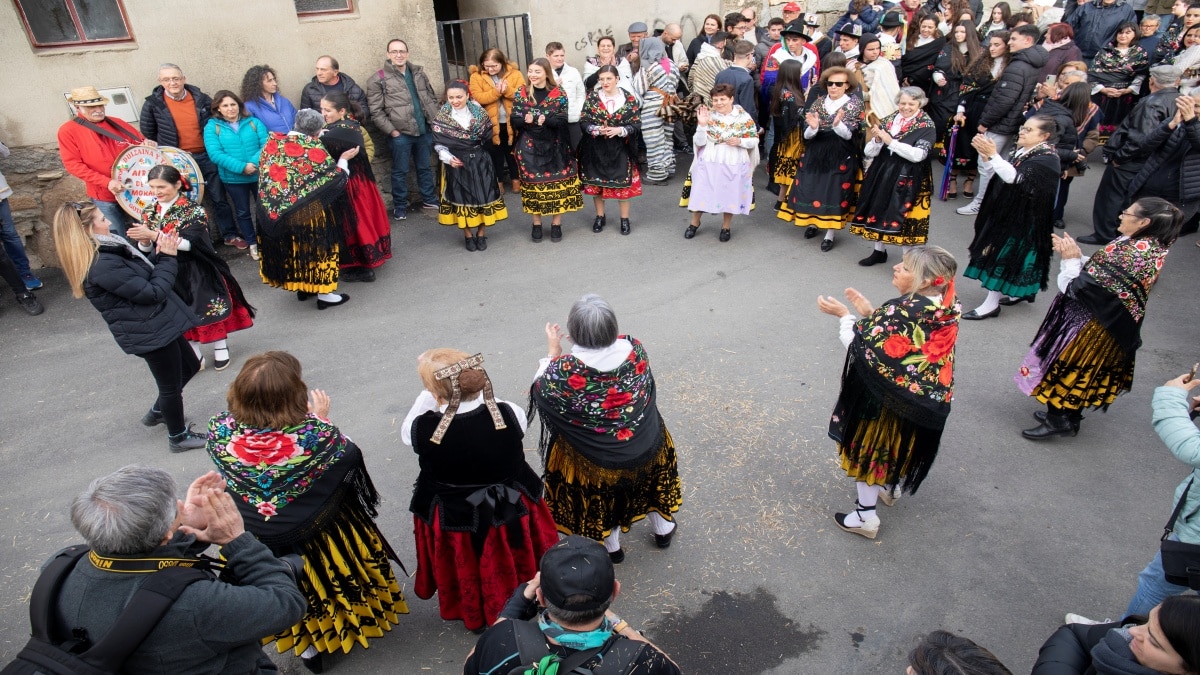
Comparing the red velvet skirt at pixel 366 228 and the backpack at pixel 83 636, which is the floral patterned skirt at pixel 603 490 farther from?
the red velvet skirt at pixel 366 228

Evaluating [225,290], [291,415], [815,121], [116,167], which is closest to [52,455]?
[225,290]

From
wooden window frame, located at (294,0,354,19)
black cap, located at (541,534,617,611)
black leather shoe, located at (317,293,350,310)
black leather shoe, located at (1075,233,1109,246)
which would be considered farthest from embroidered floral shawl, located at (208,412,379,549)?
black leather shoe, located at (1075,233,1109,246)

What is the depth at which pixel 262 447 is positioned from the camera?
2.74m

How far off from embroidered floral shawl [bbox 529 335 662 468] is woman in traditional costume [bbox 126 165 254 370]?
9.94 ft

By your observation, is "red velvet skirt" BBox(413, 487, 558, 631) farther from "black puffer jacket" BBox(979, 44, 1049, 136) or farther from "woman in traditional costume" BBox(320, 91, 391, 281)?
"black puffer jacket" BBox(979, 44, 1049, 136)

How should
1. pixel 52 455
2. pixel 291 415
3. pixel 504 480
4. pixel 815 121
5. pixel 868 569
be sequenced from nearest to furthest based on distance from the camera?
pixel 291 415 → pixel 504 480 → pixel 868 569 → pixel 52 455 → pixel 815 121

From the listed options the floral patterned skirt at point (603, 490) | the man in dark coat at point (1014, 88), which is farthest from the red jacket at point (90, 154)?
the man in dark coat at point (1014, 88)

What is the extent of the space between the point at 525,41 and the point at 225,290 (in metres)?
5.41

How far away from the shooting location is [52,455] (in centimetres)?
477

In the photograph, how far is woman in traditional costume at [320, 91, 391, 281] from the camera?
6.22m

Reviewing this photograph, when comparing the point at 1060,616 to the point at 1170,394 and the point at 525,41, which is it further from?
the point at 525,41

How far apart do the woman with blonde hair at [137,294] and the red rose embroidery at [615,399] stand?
290 cm

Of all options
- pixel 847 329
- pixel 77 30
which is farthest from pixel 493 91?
pixel 847 329

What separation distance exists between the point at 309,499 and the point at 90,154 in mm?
4968
